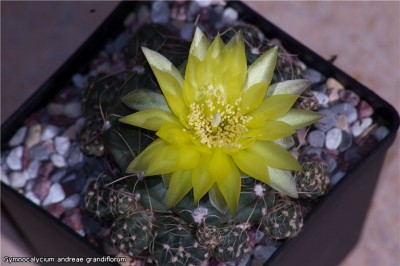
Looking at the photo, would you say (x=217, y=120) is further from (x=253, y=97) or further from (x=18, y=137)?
(x=18, y=137)

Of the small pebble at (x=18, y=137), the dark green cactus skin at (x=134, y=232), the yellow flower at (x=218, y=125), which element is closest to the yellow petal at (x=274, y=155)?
the yellow flower at (x=218, y=125)

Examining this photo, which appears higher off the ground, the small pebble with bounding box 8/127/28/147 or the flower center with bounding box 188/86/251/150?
the flower center with bounding box 188/86/251/150

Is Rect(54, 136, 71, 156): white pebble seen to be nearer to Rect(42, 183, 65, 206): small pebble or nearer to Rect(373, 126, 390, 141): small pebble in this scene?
Rect(42, 183, 65, 206): small pebble

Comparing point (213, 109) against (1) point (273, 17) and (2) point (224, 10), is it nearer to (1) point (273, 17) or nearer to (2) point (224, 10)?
(2) point (224, 10)

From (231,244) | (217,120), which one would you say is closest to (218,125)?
(217,120)

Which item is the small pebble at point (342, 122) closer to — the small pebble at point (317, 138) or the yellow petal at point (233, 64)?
the small pebble at point (317, 138)

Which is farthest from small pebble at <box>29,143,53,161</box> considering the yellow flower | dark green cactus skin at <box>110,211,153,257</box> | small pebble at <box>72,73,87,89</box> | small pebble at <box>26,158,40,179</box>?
the yellow flower
